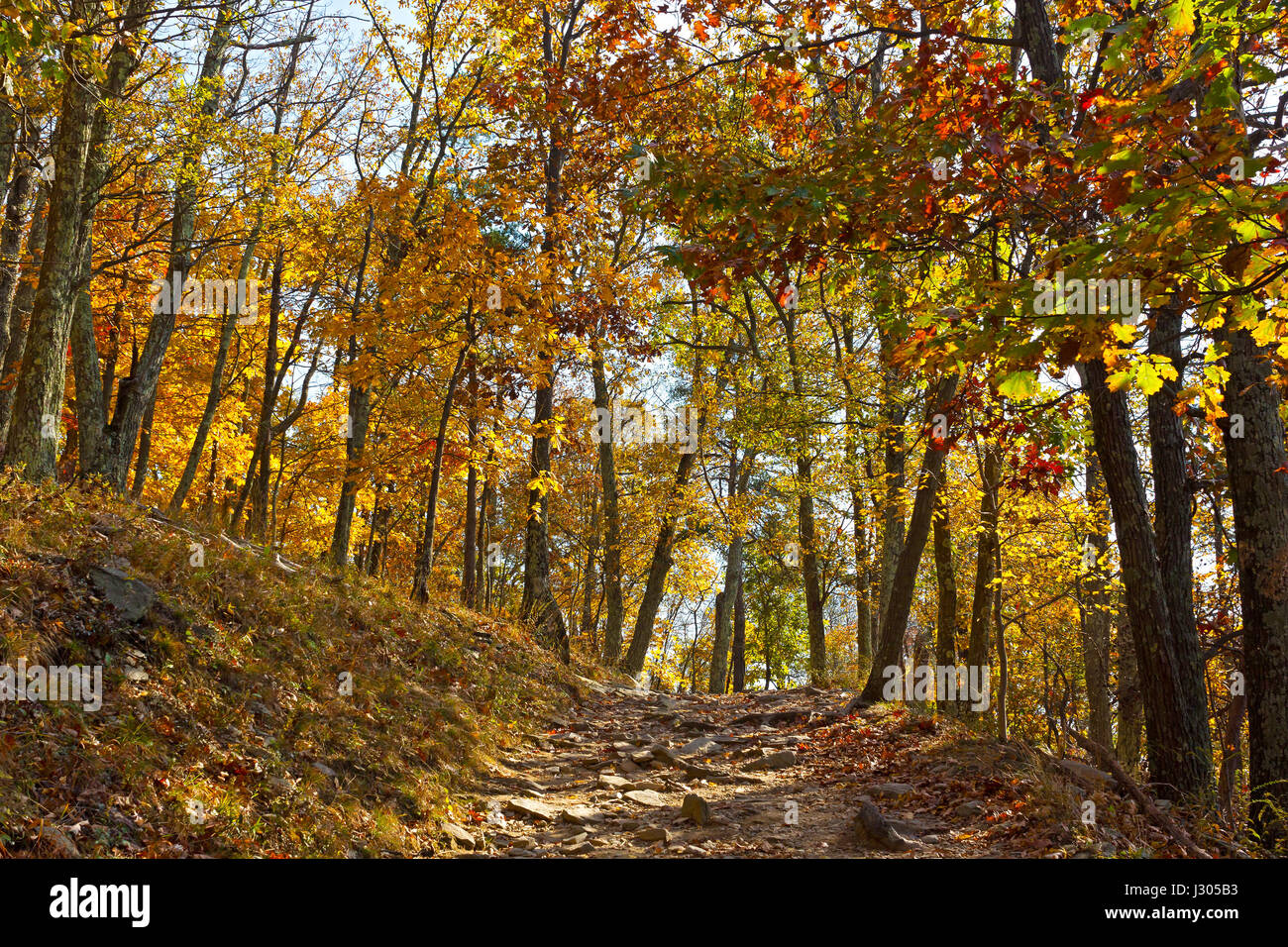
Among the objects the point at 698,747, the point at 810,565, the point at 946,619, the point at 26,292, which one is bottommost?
the point at 698,747

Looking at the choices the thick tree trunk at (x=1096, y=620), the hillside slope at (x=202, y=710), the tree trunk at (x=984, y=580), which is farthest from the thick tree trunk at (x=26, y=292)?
the thick tree trunk at (x=1096, y=620)

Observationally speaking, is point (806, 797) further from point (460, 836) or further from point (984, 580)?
point (984, 580)

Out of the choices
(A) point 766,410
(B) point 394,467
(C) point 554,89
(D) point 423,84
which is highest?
(D) point 423,84

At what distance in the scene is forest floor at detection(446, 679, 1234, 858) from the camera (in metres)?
5.71

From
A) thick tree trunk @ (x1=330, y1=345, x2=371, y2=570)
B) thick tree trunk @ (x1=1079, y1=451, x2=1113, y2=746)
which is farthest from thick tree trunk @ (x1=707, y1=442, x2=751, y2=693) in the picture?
thick tree trunk @ (x1=330, y1=345, x2=371, y2=570)

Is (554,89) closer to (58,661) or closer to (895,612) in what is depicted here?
(58,661)

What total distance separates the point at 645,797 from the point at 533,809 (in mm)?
1118

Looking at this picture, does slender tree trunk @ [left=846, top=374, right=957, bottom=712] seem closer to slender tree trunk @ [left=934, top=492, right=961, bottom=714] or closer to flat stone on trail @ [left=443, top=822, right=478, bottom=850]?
slender tree trunk @ [left=934, top=492, right=961, bottom=714]

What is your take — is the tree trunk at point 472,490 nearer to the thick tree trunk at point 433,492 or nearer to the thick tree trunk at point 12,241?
the thick tree trunk at point 433,492

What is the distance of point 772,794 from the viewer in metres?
7.71

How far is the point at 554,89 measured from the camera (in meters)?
8.22

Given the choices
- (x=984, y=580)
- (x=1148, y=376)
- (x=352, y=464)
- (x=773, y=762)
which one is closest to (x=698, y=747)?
(x=773, y=762)
